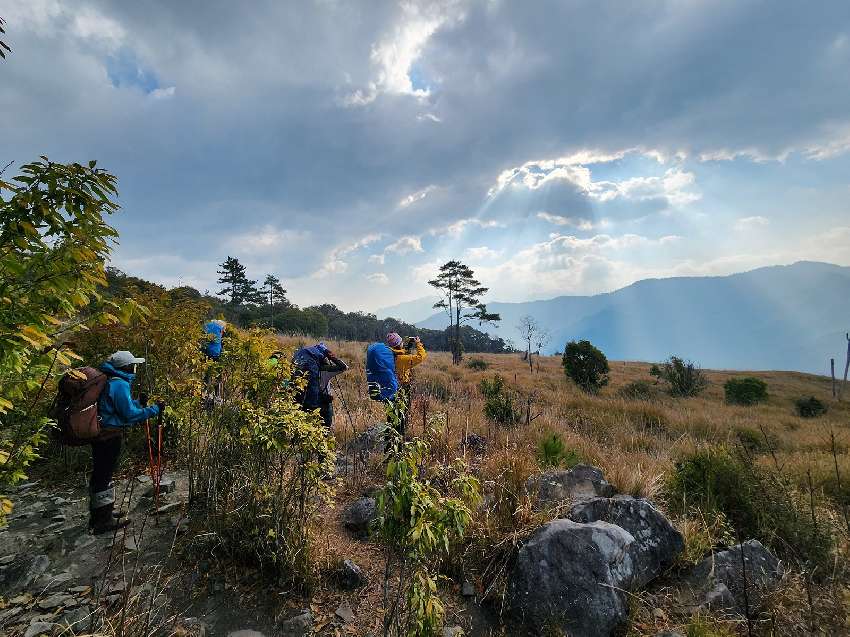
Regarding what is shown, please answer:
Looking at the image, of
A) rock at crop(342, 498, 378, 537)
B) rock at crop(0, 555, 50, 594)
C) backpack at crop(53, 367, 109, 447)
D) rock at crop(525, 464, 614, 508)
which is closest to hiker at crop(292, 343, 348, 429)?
rock at crop(342, 498, 378, 537)

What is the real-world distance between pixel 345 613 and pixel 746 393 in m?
23.8

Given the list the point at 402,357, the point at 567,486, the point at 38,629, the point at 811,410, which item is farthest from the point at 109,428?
the point at 811,410

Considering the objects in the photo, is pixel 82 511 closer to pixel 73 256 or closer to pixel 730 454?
pixel 73 256

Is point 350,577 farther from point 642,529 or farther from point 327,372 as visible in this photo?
point 327,372

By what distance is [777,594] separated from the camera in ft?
9.55

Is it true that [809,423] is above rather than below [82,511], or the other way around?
below

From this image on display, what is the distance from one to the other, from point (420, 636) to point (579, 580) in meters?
1.70

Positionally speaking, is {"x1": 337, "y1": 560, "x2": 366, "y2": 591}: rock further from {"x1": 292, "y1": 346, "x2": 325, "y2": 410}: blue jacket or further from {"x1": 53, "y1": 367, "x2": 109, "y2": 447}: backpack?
{"x1": 53, "y1": 367, "x2": 109, "y2": 447}: backpack

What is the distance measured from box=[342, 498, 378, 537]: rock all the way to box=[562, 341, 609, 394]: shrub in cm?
1630

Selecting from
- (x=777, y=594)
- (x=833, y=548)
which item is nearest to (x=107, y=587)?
(x=777, y=594)

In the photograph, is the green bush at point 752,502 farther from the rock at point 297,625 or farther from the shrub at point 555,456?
the rock at point 297,625

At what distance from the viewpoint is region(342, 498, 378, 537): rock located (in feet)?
13.5

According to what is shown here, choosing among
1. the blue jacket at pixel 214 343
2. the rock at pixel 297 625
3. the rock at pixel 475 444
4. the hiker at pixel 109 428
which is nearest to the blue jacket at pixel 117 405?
the hiker at pixel 109 428

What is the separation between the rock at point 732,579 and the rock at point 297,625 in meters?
3.16
